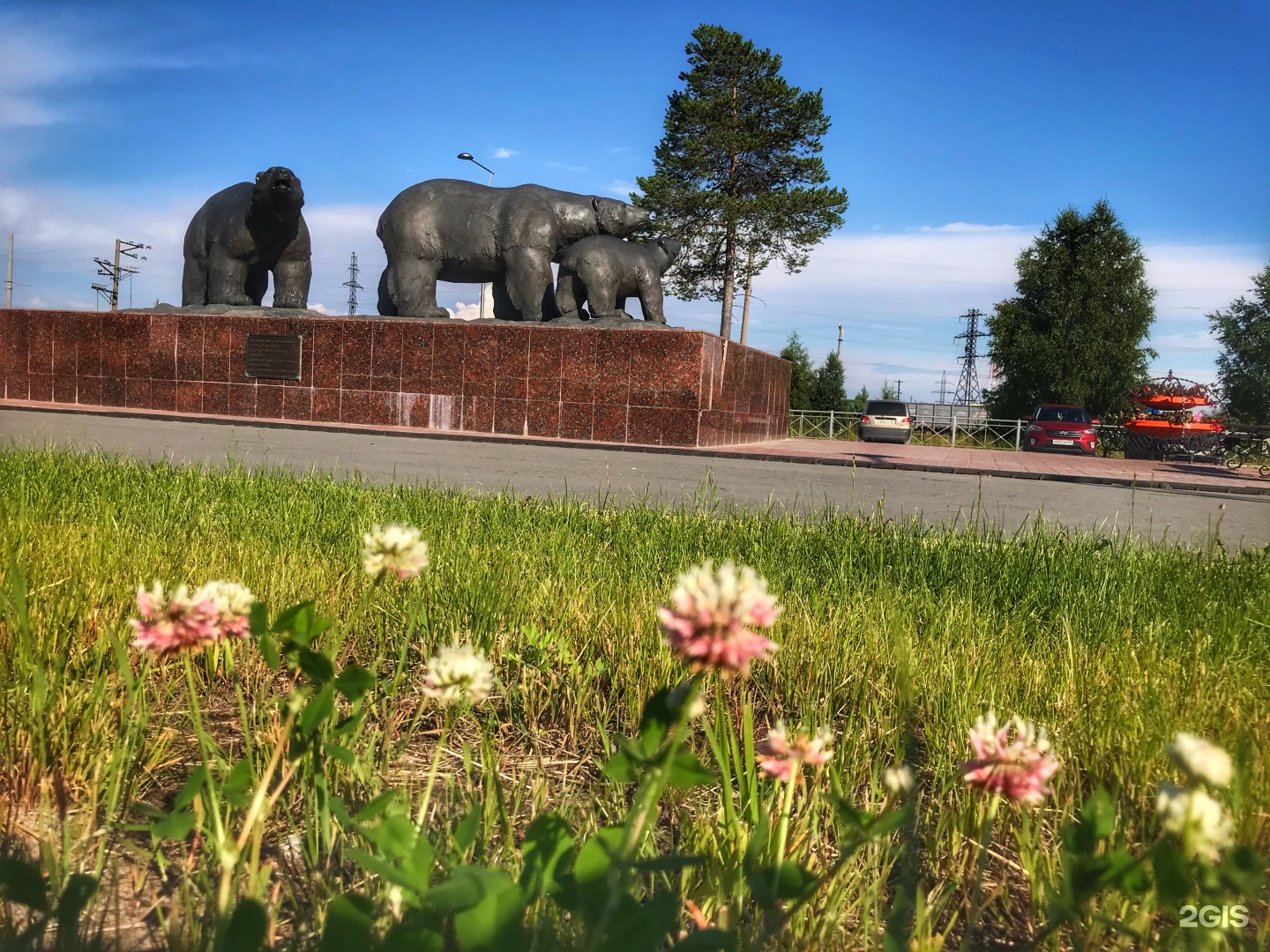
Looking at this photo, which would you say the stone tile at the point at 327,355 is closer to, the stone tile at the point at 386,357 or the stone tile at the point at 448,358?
the stone tile at the point at 386,357

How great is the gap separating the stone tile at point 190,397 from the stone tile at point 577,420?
665cm

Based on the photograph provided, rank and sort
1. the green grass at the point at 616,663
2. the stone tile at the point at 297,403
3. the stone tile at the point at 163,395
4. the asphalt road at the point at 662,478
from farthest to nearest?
1. the stone tile at the point at 163,395
2. the stone tile at the point at 297,403
3. the asphalt road at the point at 662,478
4. the green grass at the point at 616,663

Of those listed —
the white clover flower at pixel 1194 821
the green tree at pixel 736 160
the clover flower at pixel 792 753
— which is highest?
the green tree at pixel 736 160

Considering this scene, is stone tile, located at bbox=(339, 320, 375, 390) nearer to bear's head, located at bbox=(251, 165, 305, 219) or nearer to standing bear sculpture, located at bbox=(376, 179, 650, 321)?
standing bear sculpture, located at bbox=(376, 179, 650, 321)

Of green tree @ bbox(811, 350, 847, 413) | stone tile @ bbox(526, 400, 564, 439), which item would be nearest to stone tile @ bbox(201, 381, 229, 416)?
stone tile @ bbox(526, 400, 564, 439)

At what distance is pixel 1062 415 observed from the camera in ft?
89.6

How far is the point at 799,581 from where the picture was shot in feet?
11.7

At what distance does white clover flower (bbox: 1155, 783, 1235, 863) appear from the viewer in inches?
30.7

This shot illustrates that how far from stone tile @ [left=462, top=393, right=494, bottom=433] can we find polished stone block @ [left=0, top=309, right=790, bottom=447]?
20 millimetres

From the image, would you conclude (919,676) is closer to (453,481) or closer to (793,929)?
(793,929)

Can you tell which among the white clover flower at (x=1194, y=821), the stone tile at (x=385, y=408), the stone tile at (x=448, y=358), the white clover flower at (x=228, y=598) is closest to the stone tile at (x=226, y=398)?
the stone tile at (x=385, y=408)

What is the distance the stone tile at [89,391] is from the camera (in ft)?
58.3

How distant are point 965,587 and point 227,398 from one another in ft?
51.4

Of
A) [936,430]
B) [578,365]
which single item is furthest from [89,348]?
[936,430]
